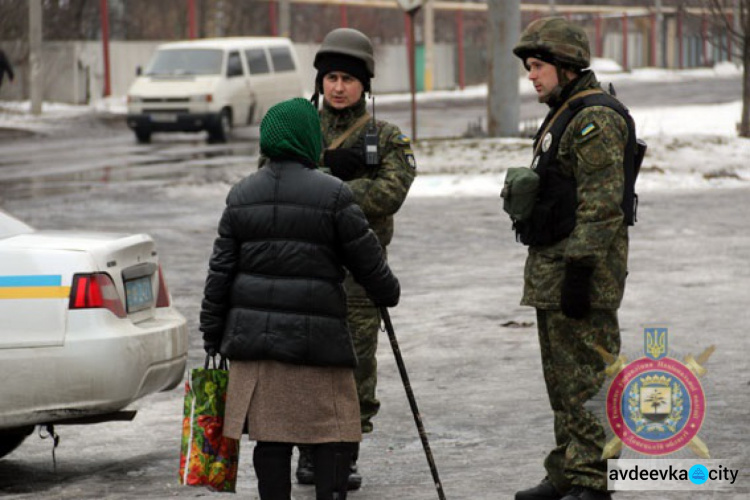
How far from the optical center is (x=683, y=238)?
14.2 m

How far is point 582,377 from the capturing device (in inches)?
222

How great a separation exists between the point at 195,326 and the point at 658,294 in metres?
3.37

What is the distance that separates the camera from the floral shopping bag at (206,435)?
5.14 m

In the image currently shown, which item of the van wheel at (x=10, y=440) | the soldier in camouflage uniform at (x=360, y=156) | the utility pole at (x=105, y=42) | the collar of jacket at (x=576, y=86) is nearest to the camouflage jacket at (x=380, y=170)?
the soldier in camouflage uniform at (x=360, y=156)

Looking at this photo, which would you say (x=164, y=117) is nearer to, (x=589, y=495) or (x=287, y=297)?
(x=589, y=495)

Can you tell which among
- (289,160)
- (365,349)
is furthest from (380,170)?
(289,160)

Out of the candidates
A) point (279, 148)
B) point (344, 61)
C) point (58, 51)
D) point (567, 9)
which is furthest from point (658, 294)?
point (567, 9)

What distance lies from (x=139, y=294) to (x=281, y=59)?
2567 centimetres

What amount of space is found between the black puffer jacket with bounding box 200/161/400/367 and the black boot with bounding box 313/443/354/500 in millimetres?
302

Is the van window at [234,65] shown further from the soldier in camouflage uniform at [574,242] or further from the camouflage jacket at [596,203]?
the camouflage jacket at [596,203]

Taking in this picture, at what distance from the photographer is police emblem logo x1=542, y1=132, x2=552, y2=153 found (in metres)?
5.62

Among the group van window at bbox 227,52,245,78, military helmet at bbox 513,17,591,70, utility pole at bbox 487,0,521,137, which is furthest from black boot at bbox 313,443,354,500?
van window at bbox 227,52,245,78

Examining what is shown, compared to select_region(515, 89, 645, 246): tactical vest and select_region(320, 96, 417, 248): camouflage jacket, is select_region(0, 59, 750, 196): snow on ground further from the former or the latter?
select_region(515, 89, 645, 246): tactical vest

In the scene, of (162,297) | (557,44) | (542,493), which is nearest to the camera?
(557,44)
